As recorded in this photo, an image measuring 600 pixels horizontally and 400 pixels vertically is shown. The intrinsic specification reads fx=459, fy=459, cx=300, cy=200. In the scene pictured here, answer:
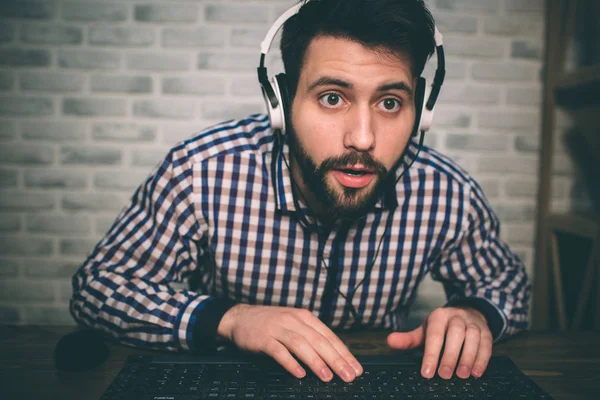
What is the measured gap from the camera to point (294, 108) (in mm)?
946

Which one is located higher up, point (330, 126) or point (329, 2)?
point (329, 2)

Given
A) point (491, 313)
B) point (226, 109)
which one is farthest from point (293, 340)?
point (226, 109)

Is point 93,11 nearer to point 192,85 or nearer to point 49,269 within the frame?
point 192,85

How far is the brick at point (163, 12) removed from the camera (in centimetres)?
163

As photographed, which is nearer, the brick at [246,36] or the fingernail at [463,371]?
the fingernail at [463,371]

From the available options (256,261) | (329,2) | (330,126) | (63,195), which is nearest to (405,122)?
(330,126)

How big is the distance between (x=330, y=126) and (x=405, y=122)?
0.16 meters

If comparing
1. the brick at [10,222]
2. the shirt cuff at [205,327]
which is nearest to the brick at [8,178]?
the brick at [10,222]

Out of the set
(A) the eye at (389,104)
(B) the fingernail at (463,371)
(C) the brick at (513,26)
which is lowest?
(B) the fingernail at (463,371)

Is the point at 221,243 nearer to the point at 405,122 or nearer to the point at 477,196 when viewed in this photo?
the point at 405,122

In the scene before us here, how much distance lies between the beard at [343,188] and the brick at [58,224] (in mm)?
1117

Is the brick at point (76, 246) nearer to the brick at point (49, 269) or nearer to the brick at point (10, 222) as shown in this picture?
the brick at point (49, 269)

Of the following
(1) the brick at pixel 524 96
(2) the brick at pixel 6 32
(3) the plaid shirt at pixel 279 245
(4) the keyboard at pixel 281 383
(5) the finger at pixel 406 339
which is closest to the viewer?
(4) the keyboard at pixel 281 383

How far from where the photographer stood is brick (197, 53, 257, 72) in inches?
64.9
